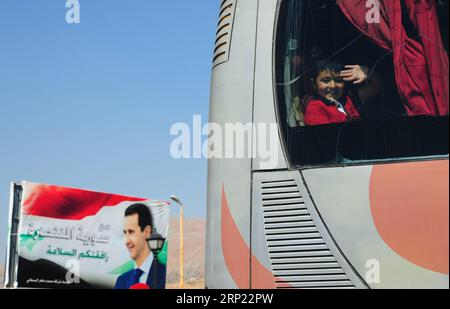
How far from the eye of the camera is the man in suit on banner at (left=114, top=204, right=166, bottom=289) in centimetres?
2367

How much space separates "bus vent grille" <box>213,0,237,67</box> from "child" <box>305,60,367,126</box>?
0.87m

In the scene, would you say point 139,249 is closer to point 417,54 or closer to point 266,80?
point 266,80

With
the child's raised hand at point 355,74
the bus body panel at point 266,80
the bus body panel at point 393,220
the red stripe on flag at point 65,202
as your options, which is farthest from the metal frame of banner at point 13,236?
the bus body panel at point 393,220

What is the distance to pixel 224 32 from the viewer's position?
6281mm

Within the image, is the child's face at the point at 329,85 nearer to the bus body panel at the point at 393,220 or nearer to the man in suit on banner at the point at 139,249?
Result: the bus body panel at the point at 393,220

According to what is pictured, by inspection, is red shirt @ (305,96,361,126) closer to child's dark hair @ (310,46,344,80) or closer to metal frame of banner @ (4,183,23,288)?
child's dark hair @ (310,46,344,80)

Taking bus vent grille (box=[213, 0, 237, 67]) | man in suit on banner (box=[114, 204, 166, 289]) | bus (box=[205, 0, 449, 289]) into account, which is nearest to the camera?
bus (box=[205, 0, 449, 289])

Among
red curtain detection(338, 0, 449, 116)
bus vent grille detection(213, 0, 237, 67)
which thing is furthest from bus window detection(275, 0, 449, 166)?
bus vent grille detection(213, 0, 237, 67)

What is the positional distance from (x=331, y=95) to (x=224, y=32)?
120cm

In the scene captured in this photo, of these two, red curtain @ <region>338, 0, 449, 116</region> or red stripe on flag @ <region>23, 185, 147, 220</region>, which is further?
red stripe on flag @ <region>23, 185, 147, 220</region>

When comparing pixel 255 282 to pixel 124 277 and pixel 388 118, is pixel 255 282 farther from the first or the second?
pixel 124 277

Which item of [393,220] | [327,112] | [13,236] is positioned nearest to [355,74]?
[327,112]

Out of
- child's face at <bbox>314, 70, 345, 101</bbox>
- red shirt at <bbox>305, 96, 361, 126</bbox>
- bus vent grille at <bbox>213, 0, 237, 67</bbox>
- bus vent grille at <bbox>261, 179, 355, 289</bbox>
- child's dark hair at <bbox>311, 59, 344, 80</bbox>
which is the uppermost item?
bus vent grille at <bbox>213, 0, 237, 67</bbox>

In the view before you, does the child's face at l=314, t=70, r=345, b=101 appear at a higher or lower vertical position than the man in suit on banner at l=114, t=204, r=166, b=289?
higher
